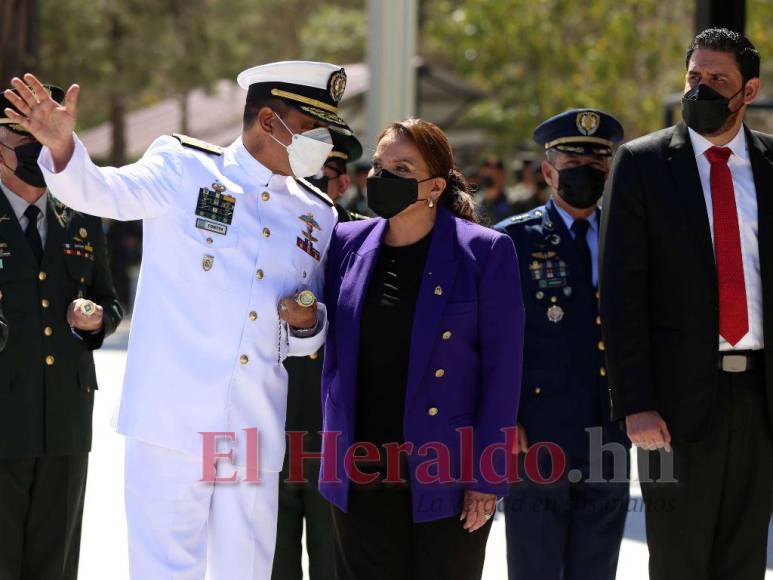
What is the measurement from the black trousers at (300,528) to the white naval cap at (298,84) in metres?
1.68

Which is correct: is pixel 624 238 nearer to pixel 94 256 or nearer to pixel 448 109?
pixel 94 256

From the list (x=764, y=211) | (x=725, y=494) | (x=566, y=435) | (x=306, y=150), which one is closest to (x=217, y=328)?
(x=306, y=150)

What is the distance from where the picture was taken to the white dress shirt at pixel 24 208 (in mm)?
4863

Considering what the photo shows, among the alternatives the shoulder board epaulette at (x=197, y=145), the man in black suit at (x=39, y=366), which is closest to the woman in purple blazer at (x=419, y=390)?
the shoulder board epaulette at (x=197, y=145)

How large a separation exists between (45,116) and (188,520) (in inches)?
53.7

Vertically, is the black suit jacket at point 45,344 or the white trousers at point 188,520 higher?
the black suit jacket at point 45,344

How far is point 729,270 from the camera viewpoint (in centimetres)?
423

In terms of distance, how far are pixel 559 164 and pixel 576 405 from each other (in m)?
1.03

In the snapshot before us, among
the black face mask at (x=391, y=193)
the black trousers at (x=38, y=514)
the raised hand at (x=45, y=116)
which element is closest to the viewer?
the raised hand at (x=45, y=116)

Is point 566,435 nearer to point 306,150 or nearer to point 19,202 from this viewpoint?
point 306,150

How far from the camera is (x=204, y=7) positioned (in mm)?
28281

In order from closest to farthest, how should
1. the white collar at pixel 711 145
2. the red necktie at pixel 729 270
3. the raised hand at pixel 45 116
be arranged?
1. the raised hand at pixel 45 116
2. the red necktie at pixel 729 270
3. the white collar at pixel 711 145

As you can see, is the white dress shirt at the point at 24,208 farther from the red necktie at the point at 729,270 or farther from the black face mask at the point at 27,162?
the red necktie at the point at 729,270

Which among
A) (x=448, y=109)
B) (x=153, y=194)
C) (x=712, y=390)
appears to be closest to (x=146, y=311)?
(x=153, y=194)
